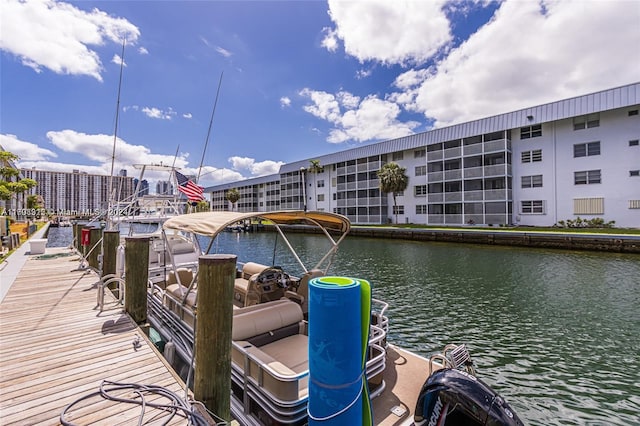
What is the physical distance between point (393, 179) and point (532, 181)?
680 inches

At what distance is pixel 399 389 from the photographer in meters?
4.66

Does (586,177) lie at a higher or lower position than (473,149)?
lower

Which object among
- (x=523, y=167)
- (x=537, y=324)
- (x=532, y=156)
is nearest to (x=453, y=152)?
(x=523, y=167)

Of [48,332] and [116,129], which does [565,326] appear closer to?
[48,332]

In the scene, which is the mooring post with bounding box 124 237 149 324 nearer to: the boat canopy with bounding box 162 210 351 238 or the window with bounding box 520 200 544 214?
the boat canopy with bounding box 162 210 351 238

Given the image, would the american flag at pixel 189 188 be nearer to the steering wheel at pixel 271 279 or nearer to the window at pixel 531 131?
the steering wheel at pixel 271 279

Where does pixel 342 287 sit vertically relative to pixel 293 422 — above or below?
above

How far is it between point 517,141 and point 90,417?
4414cm

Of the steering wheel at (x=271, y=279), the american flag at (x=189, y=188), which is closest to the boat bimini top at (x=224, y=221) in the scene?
the steering wheel at (x=271, y=279)

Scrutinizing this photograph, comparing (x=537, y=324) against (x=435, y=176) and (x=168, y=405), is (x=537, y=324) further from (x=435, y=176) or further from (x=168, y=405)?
(x=435, y=176)

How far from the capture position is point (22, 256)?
15.5 m

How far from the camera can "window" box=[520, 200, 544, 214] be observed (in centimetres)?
3403

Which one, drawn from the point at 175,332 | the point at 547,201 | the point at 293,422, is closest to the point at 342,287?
the point at 293,422

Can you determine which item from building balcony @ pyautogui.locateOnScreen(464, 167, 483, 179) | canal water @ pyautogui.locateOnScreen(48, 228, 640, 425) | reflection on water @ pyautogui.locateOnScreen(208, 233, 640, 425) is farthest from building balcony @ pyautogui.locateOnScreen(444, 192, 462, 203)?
reflection on water @ pyautogui.locateOnScreen(208, 233, 640, 425)
